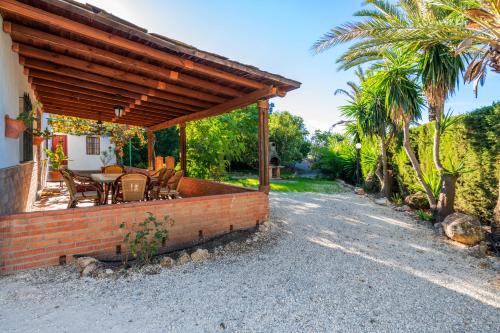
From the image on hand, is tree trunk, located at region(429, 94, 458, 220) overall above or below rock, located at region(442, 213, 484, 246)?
above

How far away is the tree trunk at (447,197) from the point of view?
252 inches

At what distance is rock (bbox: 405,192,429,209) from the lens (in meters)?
8.02

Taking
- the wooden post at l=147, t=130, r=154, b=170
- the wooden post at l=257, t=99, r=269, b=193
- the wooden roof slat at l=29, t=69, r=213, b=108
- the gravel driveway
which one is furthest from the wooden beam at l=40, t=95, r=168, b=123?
the gravel driveway

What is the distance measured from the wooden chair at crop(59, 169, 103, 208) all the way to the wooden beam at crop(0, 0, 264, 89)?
264cm

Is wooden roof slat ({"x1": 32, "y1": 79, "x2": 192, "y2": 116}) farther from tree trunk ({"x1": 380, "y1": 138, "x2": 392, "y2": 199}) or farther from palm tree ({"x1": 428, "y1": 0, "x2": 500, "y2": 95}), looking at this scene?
tree trunk ({"x1": 380, "y1": 138, "x2": 392, "y2": 199})

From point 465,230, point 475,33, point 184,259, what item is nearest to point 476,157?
point 465,230

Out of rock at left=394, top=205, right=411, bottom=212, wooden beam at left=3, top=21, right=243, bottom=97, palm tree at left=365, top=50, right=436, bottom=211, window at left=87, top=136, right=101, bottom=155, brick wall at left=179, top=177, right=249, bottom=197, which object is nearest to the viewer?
wooden beam at left=3, top=21, right=243, bottom=97

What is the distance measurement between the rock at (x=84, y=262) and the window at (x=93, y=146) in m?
18.1

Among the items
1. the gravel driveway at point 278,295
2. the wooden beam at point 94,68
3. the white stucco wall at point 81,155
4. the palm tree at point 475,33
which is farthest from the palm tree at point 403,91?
the white stucco wall at point 81,155

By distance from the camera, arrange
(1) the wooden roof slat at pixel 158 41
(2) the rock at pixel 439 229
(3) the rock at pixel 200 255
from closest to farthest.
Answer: (1) the wooden roof slat at pixel 158 41 → (3) the rock at pixel 200 255 → (2) the rock at pixel 439 229

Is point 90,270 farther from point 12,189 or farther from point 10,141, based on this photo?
point 10,141

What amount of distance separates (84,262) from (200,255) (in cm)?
148

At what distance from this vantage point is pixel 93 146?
19.0m

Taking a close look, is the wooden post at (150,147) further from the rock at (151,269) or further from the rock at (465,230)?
the rock at (465,230)
